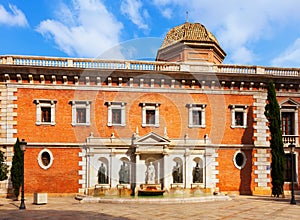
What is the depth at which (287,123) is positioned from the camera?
2733 cm

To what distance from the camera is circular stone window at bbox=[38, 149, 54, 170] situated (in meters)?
24.3

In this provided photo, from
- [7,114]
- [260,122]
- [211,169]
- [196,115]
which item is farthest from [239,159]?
[7,114]

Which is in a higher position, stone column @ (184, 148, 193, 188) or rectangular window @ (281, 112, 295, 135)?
rectangular window @ (281, 112, 295, 135)

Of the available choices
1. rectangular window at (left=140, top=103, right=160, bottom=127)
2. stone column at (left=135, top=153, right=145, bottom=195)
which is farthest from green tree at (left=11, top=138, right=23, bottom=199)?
rectangular window at (left=140, top=103, right=160, bottom=127)

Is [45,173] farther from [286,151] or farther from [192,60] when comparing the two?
[286,151]

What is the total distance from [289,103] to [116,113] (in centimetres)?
1247

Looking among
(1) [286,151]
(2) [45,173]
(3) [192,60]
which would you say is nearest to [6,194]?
(2) [45,173]

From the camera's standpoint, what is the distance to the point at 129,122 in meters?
25.6

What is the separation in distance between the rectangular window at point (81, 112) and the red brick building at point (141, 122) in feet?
0.22

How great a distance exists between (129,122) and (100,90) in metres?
2.92

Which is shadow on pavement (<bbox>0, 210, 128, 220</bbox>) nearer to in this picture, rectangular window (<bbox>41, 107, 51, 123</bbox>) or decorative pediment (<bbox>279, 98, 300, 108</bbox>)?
rectangular window (<bbox>41, 107, 51, 123</bbox>)

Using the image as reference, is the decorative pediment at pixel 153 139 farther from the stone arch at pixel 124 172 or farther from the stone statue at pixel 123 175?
the stone statue at pixel 123 175

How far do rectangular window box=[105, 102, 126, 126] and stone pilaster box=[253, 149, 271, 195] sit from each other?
9699 millimetres

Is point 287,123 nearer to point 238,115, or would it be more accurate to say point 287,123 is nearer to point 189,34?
point 238,115
